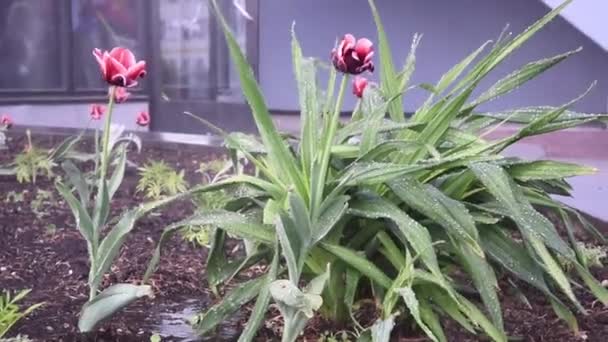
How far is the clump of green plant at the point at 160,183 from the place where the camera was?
4.26 meters

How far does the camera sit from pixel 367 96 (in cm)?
255

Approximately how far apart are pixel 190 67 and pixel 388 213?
726cm

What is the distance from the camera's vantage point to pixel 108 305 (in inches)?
83.7

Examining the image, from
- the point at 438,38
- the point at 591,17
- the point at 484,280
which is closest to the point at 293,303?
the point at 484,280

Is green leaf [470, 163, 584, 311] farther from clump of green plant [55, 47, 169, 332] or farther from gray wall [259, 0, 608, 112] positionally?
gray wall [259, 0, 608, 112]

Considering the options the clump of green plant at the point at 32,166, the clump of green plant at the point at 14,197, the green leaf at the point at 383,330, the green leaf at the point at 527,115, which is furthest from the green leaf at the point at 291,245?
the clump of green plant at the point at 32,166

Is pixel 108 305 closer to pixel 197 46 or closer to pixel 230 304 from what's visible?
pixel 230 304

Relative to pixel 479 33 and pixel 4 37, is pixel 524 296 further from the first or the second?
pixel 4 37

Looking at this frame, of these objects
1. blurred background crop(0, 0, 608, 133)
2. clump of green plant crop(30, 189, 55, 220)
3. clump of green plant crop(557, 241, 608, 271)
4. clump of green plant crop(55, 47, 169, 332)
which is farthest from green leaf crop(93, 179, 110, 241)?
blurred background crop(0, 0, 608, 133)

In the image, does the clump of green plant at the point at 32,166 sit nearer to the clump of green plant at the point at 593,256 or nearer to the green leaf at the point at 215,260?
the green leaf at the point at 215,260

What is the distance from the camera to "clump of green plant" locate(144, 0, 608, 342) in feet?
6.56

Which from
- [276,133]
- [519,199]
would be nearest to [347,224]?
[276,133]

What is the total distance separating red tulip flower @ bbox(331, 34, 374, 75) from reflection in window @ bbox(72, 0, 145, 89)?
7424mm

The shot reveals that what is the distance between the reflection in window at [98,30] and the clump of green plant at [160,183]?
196 inches
